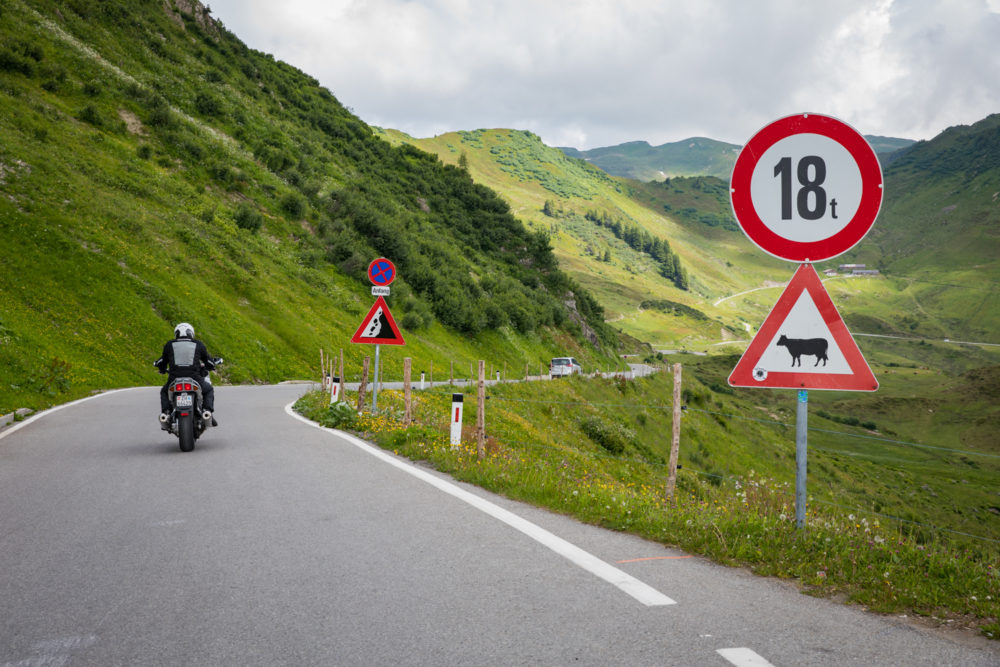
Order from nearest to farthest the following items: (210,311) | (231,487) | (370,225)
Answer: (231,487), (210,311), (370,225)

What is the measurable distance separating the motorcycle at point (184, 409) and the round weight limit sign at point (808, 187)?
8.90m

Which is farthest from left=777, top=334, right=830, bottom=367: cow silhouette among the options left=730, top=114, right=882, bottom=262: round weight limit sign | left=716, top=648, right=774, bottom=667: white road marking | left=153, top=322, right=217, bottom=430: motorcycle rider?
left=153, top=322, right=217, bottom=430: motorcycle rider

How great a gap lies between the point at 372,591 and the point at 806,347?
3544 mm

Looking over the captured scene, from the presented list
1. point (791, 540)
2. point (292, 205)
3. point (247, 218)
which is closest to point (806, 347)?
point (791, 540)

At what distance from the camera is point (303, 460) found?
32.6 ft

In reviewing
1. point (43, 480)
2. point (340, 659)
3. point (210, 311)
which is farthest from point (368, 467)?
point (210, 311)

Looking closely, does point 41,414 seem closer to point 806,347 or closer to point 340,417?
point 340,417

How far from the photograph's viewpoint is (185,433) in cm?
1063

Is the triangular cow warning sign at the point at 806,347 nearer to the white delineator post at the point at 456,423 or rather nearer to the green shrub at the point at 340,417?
the white delineator post at the point at 456,423

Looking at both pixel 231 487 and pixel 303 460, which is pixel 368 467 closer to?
pixel 303 460

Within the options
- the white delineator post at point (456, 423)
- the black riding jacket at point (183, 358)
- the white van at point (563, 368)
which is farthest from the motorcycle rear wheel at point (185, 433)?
the white van at point (563, 368)

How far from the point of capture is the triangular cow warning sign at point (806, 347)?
488 centimetres

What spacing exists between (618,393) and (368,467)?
38.5 m

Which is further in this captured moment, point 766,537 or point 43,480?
point 43,480
